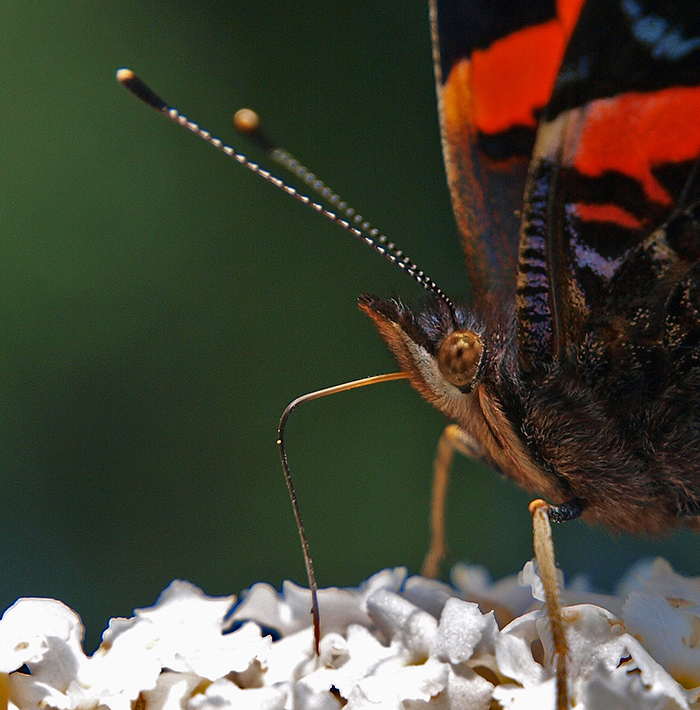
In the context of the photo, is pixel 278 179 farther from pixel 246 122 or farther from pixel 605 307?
pixel 605 307

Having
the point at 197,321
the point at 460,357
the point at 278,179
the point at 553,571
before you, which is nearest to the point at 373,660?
the point at 553,571

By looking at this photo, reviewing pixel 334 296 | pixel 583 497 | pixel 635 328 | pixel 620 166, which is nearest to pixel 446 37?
pixel 620 166

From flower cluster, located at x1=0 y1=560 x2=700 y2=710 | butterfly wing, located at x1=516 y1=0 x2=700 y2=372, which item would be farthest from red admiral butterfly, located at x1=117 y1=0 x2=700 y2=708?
flower cluster, located at x1=0 y1=560 x2=700 y2=710

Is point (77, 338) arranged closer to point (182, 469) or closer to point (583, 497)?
point (182, 469)

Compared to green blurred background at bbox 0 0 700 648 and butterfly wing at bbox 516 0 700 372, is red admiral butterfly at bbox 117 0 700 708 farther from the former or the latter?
green blurred background at bbox 0 0 700 648

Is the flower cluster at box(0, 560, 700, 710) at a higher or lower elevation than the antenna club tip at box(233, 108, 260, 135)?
lower

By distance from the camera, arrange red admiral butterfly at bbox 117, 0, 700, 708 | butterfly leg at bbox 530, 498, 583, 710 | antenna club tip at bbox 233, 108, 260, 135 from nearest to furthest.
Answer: butterfly leg at bbox 530, 498, 583, 710 < red admiral butterfly at bbox 117, 0, 700, 708 < antenna club tip at bbox 233, 108, 260, 135
